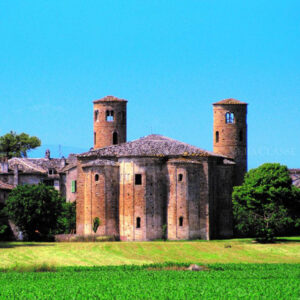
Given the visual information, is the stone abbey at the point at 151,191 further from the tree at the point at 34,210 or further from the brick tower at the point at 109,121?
the brick tower at the point at 109,121

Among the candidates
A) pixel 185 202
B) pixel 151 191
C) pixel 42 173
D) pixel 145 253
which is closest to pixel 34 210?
pixel 151 191

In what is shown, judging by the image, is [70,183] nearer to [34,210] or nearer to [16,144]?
[34,210]

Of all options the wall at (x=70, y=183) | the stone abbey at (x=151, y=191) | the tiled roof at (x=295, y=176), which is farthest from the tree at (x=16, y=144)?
the stone abbey at (x=151, y=191)

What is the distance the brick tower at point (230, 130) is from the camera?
108m

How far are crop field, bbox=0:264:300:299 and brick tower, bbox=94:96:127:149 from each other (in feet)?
151

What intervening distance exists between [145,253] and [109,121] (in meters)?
33.8

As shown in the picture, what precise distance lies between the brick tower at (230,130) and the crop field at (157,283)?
130 ft

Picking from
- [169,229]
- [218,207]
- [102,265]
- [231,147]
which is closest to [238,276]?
[102,265]

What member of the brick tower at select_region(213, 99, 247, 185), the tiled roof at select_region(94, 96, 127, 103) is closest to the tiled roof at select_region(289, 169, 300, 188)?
the brick tower at select_region(213, 99, 247, 185)

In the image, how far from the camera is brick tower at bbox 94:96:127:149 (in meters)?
113

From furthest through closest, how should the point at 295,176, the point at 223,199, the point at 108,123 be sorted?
the point at 295,176
the point at 108,123
the point at 223,199

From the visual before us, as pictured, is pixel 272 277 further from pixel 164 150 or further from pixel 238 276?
pixel 164 150

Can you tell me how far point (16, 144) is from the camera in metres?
161

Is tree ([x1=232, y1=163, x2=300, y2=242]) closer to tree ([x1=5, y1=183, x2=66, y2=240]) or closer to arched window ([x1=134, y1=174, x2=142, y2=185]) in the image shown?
arched window ([x1=134, y1=174, x2=142, y2=185])
